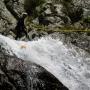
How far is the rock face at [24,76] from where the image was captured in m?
7.61

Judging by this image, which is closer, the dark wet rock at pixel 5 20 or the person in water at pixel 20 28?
the dark wet rock at pixel 5 20

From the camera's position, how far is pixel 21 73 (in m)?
7.80

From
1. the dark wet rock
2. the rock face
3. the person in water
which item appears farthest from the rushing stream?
the dark wet rock

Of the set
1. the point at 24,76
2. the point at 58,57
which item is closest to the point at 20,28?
the point at 58,57

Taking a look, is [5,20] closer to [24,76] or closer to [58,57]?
[58,57]

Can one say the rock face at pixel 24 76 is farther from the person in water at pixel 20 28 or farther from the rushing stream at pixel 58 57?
the person in water at pixel 20 28

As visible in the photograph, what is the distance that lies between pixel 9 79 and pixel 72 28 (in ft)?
23.5

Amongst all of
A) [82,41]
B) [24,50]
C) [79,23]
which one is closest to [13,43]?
[24,50]

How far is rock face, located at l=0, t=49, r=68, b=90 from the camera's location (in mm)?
7609

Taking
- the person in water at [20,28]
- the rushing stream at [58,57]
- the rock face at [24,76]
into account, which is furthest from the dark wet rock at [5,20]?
the rock face at [24,76]

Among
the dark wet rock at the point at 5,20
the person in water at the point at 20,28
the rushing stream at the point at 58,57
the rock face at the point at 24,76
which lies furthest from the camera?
the person in water at the point at 20,28

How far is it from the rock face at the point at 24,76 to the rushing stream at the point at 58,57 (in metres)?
1.40

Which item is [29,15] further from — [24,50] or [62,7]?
[24,50]

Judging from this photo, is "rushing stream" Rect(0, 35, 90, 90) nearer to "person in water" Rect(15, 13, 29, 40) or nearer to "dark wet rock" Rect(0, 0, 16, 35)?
"person in water" Rect(15, 13, 29, 40)
